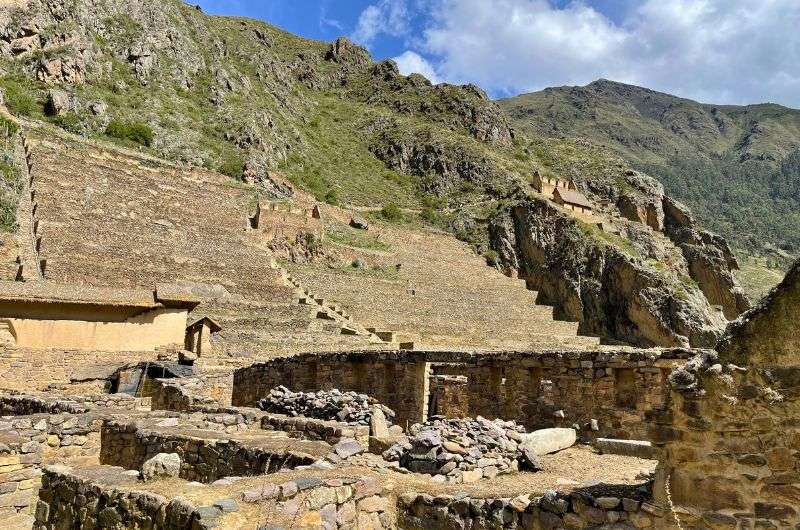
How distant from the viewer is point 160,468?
15.6 ft

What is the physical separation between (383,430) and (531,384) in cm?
230

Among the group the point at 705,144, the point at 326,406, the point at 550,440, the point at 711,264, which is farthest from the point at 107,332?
the point at 705,144

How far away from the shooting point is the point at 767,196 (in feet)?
316

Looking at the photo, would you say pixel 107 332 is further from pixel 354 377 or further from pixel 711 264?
pixel 711 264

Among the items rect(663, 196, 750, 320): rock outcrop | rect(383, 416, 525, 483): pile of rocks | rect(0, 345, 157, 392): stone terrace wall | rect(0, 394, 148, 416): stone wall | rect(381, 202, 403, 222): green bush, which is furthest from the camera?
rect(381, 202, 403, 222): green bush

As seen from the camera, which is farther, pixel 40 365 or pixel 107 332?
pixel 107 332

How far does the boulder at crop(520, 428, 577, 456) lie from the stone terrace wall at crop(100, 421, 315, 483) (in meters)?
2.60

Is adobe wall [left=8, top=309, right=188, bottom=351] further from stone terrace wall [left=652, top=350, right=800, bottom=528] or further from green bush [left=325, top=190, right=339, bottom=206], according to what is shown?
green bush [left=325, top=190, right=339, bottom=206]

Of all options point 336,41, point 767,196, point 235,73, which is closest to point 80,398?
point 235,73

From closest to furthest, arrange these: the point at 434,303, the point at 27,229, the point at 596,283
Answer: the point at 27,229 → the point at 434,303 → the point at 596,283

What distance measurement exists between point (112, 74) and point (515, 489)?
53006mm

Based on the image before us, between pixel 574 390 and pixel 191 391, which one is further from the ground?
pixel 574 390

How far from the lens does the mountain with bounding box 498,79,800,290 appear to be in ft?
282

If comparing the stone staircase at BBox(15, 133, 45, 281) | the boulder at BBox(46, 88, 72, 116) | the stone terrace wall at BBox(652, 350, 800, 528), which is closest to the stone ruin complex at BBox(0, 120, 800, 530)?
the stone terrace wall at BBox(652, 350, 800, 528)
